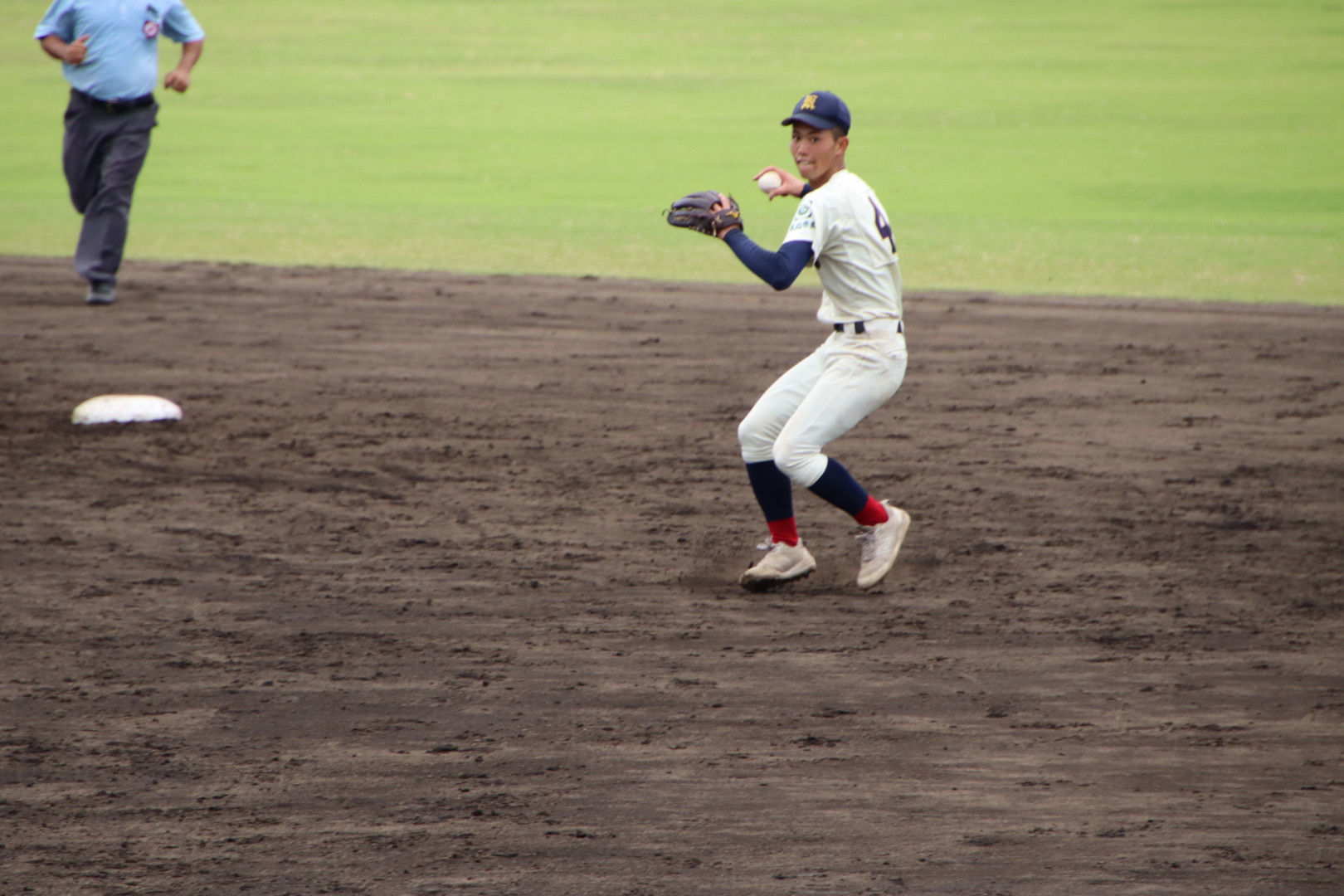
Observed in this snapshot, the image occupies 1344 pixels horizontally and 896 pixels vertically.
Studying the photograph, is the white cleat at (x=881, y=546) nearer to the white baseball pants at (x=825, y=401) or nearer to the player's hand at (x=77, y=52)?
the white baseball pants at (x=825, y=401)

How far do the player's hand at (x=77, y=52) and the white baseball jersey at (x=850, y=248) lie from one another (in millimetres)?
6843

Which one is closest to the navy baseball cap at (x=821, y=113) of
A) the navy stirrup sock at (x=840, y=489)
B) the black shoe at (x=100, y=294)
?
the navy stirrup sock at (x=840, y=489)

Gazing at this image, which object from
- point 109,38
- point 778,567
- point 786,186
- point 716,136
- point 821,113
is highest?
point 716,136

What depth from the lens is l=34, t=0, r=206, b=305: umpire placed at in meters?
10.3

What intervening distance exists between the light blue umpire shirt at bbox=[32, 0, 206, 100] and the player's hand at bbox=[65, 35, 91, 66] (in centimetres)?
5

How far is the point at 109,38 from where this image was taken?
1033 centimetres

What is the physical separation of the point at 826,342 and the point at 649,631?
131 cm

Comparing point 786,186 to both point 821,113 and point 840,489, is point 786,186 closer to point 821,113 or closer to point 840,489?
point 821,113

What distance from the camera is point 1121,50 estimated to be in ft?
88.0

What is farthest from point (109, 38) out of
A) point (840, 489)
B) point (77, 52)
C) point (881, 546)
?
point (881, 546)

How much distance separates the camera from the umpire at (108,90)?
33.9 feet

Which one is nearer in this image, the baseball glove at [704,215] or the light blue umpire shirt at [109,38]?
the baseball glove at [704,215]

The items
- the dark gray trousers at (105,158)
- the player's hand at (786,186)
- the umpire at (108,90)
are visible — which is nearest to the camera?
the player's hand at (786,186)

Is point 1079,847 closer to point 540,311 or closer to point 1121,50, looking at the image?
point 540,311
